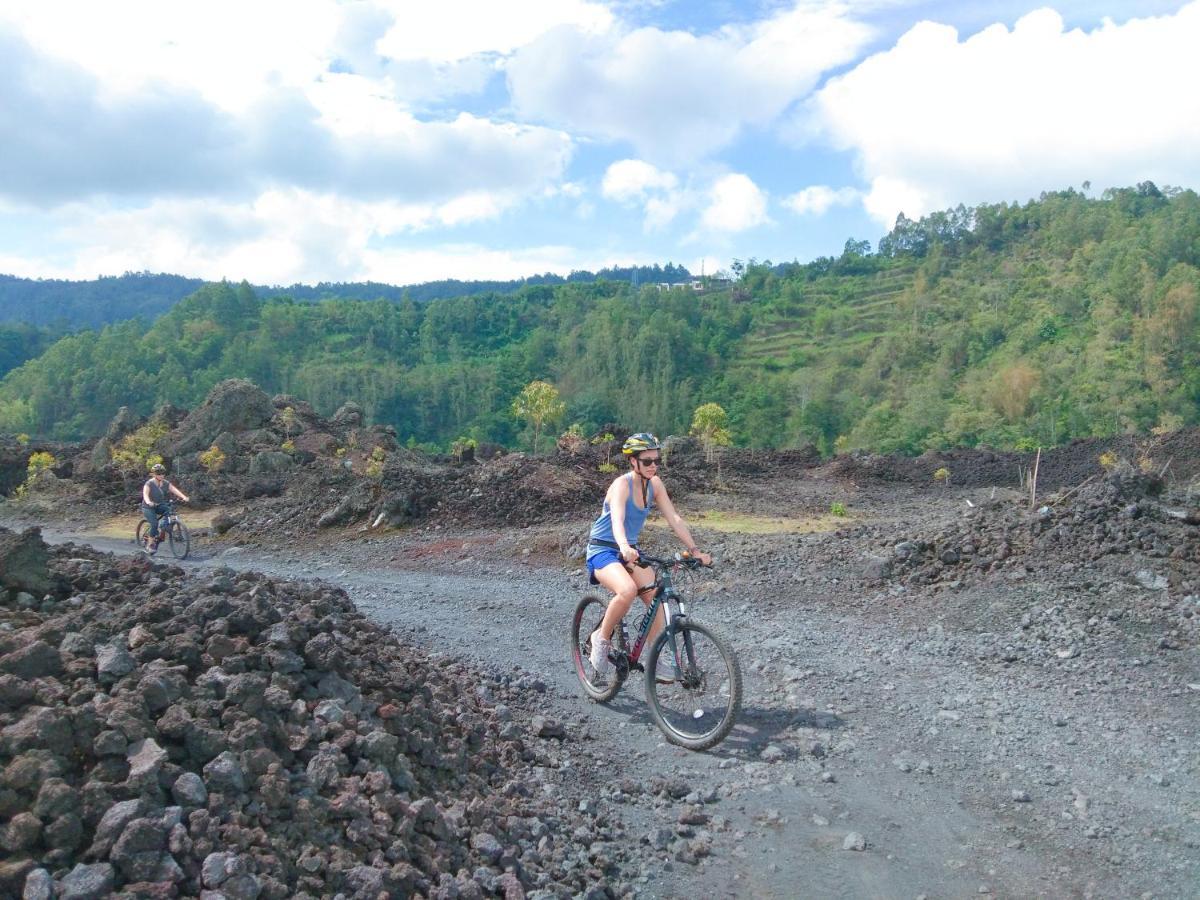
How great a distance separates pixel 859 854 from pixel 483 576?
8087 millimetres

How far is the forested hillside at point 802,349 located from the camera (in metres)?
44.6

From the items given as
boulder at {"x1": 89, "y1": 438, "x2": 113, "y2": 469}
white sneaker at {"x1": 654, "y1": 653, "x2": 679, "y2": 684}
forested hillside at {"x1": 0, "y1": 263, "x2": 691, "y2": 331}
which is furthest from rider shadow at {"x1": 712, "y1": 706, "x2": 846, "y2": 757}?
forested hillside at {"x1": 0, "y1": 263, "x2": 691, "y2": 331}

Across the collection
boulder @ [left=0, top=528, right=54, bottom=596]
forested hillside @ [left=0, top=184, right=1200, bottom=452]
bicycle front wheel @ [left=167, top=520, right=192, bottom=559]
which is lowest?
bicycle front wheel @ [left=167, top=520, right=192, bottom=559]

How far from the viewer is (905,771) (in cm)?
496

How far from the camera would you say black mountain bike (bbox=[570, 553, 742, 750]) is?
Answer: 5168 millimetres

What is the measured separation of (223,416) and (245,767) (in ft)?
77.3

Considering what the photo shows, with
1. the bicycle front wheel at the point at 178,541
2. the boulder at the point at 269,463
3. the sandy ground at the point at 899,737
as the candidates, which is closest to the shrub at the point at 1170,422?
the boulder at the point at 269,463

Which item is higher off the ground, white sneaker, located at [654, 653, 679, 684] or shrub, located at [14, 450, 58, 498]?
white sneaker, located at [654, 653, 679, 684]

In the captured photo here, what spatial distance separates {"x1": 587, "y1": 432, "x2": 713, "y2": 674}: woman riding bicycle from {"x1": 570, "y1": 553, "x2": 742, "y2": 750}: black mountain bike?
97 millimetres

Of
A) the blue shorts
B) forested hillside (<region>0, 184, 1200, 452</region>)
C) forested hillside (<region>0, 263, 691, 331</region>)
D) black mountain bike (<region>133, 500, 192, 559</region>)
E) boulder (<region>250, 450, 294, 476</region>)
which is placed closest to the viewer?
the blue shorts

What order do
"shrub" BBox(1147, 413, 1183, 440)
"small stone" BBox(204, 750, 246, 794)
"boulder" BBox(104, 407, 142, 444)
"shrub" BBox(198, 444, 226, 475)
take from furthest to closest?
"shrub" BBox(1147, 413, 1183, 440) → "boulder" BBox(104, 407, 142, 444) → "shrub" BBox(198, 444, 226, 475) → "small stone" BBox(204, 750, 246, 794)

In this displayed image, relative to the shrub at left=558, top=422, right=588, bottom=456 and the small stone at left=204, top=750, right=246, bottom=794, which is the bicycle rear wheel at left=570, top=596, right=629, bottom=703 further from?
the shrub at left=558, top=422, right=588, bottom=456

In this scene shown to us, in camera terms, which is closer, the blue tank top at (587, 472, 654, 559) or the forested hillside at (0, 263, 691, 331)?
the blue tank top at (587, 472, 654, 559)

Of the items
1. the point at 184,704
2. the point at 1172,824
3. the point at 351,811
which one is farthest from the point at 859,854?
the point at 184,704
